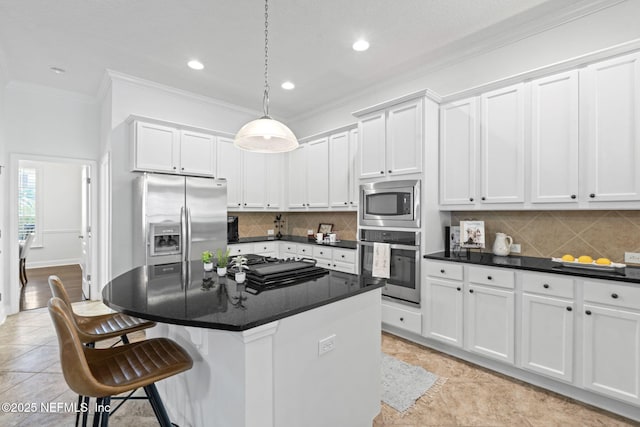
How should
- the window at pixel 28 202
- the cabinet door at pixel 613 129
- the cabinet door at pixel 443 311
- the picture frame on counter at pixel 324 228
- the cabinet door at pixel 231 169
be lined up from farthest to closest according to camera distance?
the window at pixel 28 202, the picture frame on counter at pixel 324 228, the cabinet door at pixel 231 169, the cabinet door at pixel 443 311, the cabinet door at pixel 613 129

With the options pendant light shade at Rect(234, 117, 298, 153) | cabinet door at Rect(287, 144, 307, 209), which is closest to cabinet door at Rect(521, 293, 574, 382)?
pendant light shade at Rect(234, 117, 298, 153)

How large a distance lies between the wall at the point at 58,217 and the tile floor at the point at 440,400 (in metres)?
5.64

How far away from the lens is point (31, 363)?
9.11ft

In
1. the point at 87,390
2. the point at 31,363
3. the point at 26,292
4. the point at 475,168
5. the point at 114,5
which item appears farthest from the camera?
the point at 26,292

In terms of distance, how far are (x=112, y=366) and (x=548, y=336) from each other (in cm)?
286

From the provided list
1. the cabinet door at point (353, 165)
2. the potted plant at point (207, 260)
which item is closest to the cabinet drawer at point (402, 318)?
the cabinet door at point (353, 165)

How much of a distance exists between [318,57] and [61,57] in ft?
9.43

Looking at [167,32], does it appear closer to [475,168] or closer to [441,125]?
[441,125]

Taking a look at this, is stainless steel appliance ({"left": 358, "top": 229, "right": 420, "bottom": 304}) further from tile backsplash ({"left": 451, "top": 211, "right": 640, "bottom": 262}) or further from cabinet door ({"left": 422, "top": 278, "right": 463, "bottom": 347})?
tile backsplash ({"left": 451, "top": 211, "right": 640, "bottom": 262})

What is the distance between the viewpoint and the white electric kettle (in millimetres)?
2898

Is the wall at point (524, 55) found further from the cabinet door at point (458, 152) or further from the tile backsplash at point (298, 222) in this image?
the tile backsplash at point (298, 222)

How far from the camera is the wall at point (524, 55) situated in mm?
2432

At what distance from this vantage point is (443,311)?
2.91 metres

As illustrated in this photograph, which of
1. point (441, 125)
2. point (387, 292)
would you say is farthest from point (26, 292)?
point (441, 125)
